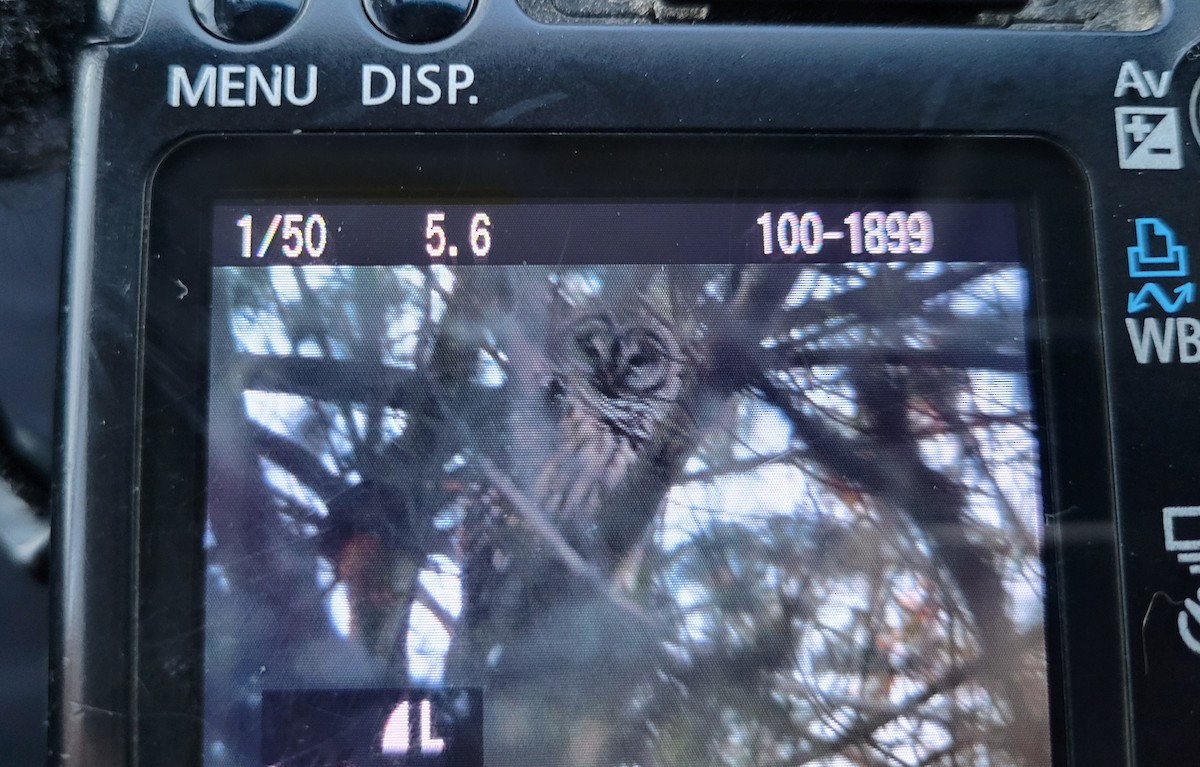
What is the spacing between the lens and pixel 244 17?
970mm

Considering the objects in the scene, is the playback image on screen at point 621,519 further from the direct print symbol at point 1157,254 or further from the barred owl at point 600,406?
the direct print symbol at point 1157,254

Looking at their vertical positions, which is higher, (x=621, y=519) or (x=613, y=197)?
(x=613, y=197)

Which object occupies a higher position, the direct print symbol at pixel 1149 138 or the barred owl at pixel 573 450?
the direct print symbol at pixel 1149 138

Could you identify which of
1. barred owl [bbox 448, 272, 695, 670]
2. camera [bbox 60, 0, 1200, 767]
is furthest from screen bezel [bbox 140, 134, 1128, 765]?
barred owl [bbox 448, 272, 695, 670]

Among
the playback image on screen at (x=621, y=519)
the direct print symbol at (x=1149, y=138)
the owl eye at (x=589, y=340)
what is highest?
the direct print symbol at (x=1149, y=138)

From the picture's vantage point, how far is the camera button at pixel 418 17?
972 millimetres

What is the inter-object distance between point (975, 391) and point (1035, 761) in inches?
13.1

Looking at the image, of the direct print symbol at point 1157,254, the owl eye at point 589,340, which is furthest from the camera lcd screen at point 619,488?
the direct print symbol at point 1157,254

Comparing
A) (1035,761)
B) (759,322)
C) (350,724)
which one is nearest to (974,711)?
(1035,761)

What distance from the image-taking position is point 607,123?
96 cm

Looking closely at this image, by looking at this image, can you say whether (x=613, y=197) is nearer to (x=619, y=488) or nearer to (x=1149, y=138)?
(x=619, y=488)

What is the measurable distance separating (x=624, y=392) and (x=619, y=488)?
9 centimetres

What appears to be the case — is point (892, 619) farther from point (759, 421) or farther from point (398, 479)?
point (398, 479)

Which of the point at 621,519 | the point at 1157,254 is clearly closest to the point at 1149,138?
the point at 1157,254
